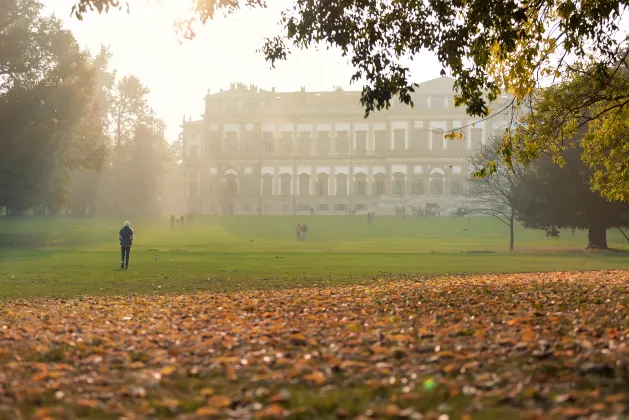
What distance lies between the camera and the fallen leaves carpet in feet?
18.8

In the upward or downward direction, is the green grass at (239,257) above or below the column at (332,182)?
below

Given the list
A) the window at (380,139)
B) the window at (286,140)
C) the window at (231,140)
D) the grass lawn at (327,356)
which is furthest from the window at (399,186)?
the grass lawn at (327,356)

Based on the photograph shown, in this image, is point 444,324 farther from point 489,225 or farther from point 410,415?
point 489,225

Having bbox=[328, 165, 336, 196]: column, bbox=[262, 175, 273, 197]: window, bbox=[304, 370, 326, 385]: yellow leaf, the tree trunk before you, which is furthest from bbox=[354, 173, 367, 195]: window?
bbox=[304, 370, 326, 385]: yellow leaf

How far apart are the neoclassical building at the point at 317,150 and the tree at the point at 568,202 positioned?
56.3 m

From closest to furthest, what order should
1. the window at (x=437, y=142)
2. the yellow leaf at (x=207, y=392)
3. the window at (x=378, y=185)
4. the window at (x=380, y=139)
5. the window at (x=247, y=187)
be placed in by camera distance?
1. the yellow leaf at (x=207, y=392)
2. the window at (x=378, y=185)
3. the window at (x=437, y=142)
4. the window at (x=247, y=187)
5. the window at (x=380, y=139)

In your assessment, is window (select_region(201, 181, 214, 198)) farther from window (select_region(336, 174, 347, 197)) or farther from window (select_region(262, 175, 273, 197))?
window (select_region(336, 174, 347, 197))

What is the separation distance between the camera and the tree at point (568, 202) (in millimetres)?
41750

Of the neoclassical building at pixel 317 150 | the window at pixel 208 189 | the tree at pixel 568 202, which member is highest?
the neoclassical building at pixel 317 150

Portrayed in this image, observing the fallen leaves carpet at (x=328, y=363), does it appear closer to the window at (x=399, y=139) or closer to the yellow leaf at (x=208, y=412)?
the yellow leaf at (x=208, y=412)

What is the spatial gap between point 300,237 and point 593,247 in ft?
72.8

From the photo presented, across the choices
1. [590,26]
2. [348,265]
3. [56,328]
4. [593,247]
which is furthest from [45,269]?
[593,247]

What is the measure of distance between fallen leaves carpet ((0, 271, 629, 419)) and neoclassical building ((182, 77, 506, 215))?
301ft

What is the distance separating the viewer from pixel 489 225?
2776 inches
